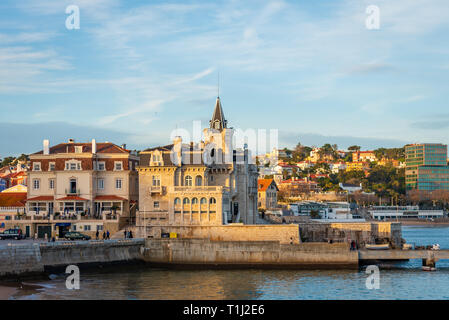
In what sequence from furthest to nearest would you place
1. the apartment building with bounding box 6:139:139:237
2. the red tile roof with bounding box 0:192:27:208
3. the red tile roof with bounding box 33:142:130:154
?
1. the red tile roof with bounding box 0:192:27:208
2. the red tile roof with bounding box 33:142:130:154
3. the apartment building with bounding box 6:139:139:237

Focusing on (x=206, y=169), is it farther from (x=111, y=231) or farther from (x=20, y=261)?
(x=20, y=261)

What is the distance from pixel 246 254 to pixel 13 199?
3077cm

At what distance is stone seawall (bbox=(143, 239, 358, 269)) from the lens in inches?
2223

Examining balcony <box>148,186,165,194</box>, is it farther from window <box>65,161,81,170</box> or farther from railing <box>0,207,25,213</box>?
railing <box>0,207,25,213</box>

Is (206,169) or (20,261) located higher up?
(206,169)

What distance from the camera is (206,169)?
223 feet

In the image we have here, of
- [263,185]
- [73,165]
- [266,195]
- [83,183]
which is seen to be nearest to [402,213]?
[263,185]

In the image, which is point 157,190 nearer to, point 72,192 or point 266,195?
point 72,192

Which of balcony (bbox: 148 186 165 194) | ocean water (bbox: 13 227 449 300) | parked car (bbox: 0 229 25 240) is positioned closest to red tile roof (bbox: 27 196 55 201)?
parked car (bbox: 0 229 25 240)

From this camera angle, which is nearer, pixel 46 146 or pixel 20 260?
pixel 20 260

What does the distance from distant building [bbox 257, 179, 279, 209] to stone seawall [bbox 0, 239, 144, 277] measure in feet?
256

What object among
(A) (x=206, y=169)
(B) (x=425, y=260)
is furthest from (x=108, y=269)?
(B) (x=425, y=260)

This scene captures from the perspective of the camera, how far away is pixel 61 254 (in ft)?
169
